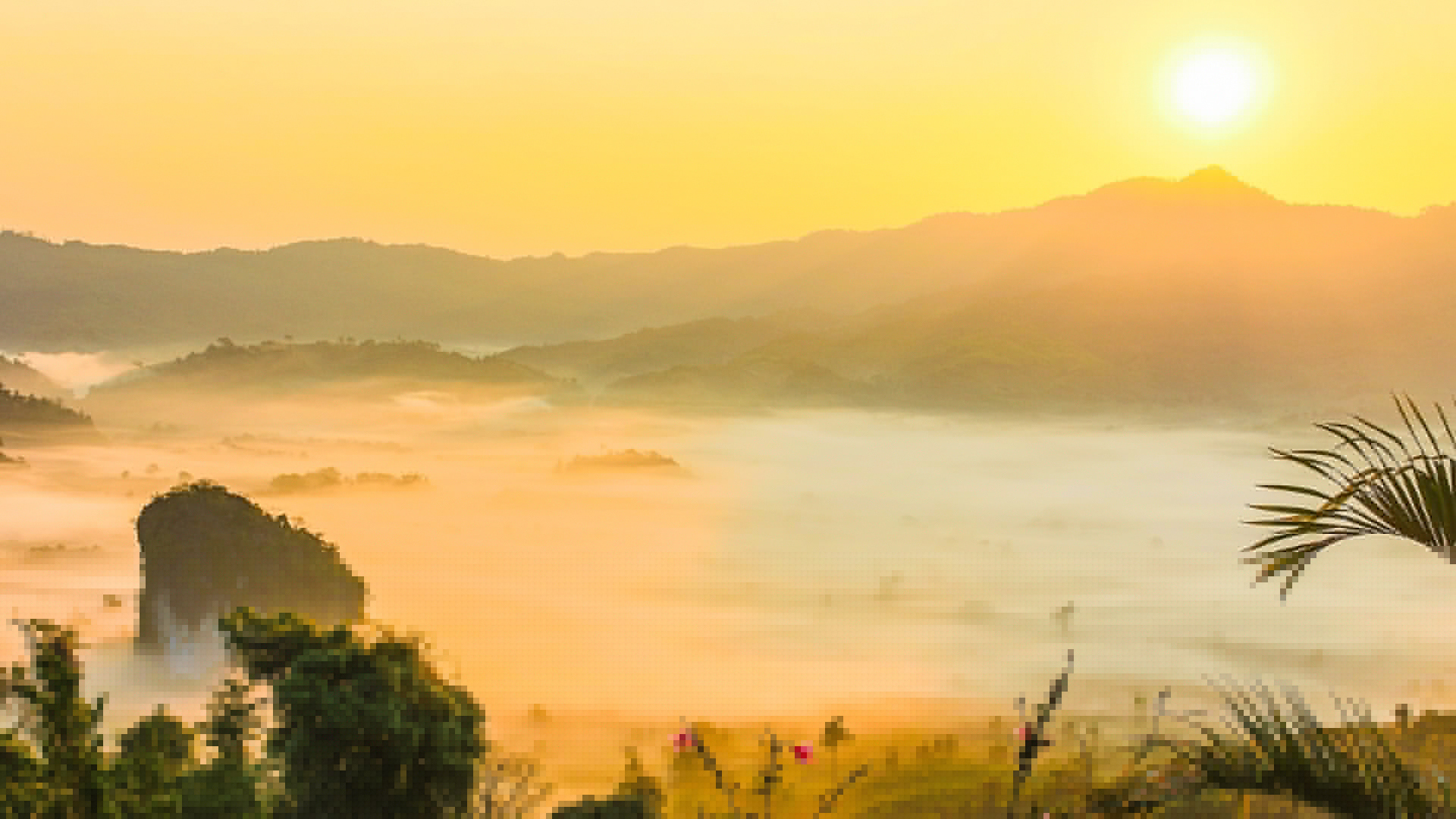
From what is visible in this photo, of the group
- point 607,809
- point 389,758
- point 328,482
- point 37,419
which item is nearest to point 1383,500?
point 607,809

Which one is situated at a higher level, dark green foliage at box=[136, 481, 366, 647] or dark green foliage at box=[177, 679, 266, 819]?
dark green foliage at box=[136, 481, 366, 647]

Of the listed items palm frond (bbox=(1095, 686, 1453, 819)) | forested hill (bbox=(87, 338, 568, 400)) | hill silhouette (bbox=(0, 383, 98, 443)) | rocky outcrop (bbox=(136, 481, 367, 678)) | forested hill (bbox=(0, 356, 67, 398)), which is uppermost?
forested hill (bbox=(87, 338, 568, 400))

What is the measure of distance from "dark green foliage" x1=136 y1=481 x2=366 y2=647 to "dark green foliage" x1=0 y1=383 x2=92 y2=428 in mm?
46556

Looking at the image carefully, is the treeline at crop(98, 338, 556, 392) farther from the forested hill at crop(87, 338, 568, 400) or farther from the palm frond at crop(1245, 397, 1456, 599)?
the palm frond at crop(1245, 397, 1456, 599)

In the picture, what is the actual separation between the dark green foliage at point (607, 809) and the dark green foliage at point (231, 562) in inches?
741

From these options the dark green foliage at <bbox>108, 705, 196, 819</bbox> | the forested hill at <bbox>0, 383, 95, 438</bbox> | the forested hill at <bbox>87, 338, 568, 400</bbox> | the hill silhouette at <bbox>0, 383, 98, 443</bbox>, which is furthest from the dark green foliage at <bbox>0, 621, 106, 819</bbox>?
the forested hill at <bbox>87, 338, 568, 400</bbox>

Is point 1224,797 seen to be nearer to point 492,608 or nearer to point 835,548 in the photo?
point 492,608

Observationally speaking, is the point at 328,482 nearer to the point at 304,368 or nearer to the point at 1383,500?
the point at 304,368

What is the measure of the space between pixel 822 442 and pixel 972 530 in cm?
2641

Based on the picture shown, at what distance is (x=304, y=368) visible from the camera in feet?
338

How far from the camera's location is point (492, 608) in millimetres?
48625

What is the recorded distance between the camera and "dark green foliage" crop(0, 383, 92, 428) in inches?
2773

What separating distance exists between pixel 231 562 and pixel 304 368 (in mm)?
77670

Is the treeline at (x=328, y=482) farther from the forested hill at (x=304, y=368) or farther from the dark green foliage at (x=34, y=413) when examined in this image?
the forested hill at (x=304, y=368)
